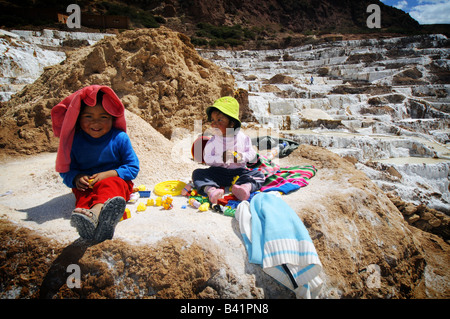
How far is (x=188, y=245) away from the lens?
1.47 metres

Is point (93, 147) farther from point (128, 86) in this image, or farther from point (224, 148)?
point (128, 86)

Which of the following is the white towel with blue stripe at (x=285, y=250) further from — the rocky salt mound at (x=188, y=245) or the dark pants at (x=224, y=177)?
the dark pants at (x=224, y=177)

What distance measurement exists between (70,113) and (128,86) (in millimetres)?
2828

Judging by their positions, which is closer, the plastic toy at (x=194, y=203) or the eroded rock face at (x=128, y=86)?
the plastic toy at (x=194, y=203)

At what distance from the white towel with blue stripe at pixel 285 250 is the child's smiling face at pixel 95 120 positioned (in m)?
1.29

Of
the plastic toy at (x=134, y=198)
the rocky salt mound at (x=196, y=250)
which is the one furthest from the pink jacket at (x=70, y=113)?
the plastic toy at (x=134, y=198)

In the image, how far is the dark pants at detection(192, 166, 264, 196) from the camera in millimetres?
2291

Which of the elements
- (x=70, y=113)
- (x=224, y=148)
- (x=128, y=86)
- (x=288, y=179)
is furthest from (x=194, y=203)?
(x=128, y=86)

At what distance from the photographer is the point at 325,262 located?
1679mm

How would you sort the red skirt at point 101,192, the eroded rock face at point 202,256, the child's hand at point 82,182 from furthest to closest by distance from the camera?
the child's hand at point 82,182 < the red skirt at point 101,192 < the eroded rock face at point 202,256

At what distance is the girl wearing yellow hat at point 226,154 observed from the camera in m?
2.27

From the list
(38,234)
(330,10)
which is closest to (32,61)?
(38,234)

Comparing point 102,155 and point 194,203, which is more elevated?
point 102,155
